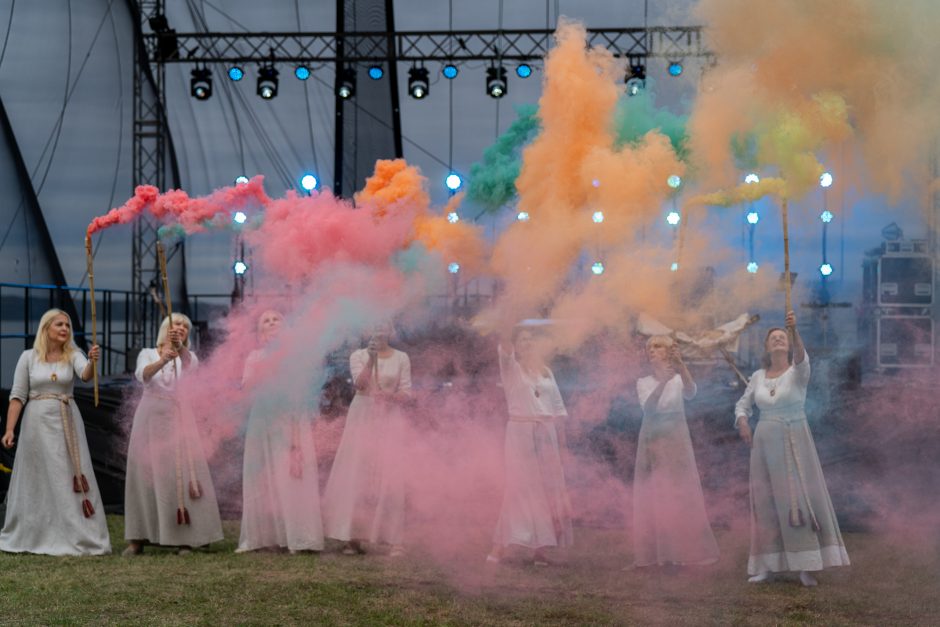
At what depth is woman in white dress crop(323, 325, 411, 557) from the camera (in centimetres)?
854

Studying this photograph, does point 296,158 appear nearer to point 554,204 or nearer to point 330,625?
point 554,204

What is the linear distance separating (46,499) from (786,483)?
5.10 m

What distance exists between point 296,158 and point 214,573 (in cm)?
767

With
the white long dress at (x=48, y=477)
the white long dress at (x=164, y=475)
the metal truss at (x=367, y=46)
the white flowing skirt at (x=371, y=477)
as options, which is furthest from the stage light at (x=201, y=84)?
the white flowing skirt at (x=371, y=477)

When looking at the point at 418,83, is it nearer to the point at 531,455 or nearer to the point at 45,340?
the point at 45,340

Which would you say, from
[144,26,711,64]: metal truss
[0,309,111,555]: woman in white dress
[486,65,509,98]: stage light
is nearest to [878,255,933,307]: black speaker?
[144,26,711,64]: metal truss

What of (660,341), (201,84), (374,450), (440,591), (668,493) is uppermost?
(201,84)

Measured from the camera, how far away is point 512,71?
47.0 feet

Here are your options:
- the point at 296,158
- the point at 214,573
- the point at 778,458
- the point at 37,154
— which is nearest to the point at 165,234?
the point at 214,573

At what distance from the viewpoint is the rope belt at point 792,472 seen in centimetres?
729

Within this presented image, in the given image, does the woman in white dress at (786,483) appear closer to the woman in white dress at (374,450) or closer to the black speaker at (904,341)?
the woman in white dress at (374,450)

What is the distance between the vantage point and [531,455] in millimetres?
8133

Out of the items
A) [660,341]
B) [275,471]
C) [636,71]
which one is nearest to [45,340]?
[275,471]

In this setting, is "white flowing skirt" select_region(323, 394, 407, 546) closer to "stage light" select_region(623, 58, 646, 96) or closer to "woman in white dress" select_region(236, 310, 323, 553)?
"woman in white dress" select_region(236, 310, 323, 553)
